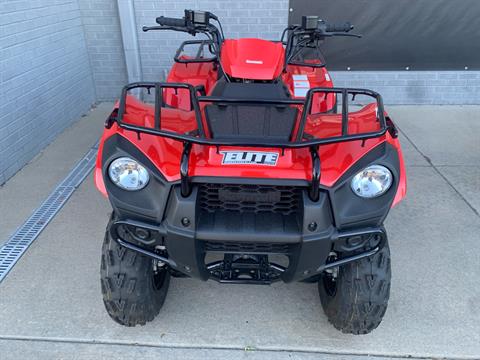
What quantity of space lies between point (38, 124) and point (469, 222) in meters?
4.03

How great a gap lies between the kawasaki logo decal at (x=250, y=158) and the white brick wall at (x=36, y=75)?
279 cm

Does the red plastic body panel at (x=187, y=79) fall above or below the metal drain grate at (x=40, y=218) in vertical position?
above

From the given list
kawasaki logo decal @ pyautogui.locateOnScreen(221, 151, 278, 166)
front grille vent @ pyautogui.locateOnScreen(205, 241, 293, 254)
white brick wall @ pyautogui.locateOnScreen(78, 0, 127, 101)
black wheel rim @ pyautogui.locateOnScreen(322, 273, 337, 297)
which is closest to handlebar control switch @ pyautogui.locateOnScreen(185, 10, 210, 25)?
kawasaki logo decal @ pyautogui.locateOnScreen(221, 151, 278, 166)

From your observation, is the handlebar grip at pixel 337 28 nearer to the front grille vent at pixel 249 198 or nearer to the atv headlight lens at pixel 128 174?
the front grille vent at pixel 249 198

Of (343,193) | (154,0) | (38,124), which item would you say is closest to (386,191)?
→ (343,193)

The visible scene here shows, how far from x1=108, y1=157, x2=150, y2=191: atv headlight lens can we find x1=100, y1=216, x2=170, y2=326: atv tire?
312 millimetres

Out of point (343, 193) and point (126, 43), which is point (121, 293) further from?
point (126, 43)

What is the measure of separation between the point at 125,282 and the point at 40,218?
1571 millimetres

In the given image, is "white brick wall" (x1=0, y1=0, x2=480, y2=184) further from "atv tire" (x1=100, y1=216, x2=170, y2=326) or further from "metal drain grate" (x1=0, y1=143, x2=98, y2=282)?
"atv tire" (x1=100, y1=216, x2=170, y2=326)

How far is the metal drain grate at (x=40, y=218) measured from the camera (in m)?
2.82

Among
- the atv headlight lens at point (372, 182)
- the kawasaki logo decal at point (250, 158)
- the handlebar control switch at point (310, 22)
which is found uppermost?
the handlebar control switch at point (310, 22)

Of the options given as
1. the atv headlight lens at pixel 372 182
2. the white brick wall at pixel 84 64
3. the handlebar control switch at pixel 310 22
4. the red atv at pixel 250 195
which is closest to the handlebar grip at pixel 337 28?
the handlebar control switch at pixel 310 22

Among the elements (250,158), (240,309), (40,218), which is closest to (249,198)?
(250,158)

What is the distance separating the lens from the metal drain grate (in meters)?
2.82
